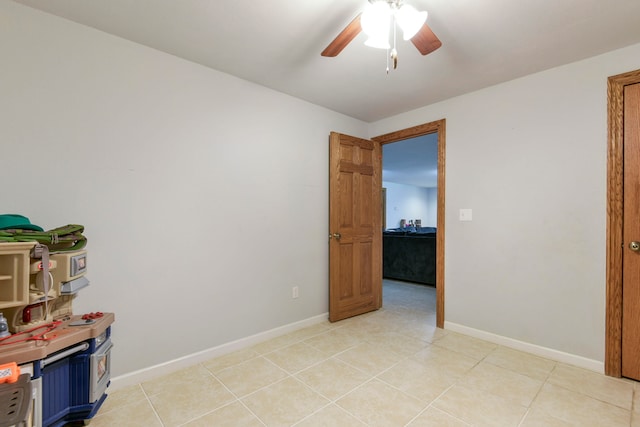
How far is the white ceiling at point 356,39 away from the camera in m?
1.72

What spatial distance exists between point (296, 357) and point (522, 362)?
71.5 inches

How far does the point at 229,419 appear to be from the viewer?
166 cm

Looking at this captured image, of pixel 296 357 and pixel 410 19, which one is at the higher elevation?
pixel 410 19

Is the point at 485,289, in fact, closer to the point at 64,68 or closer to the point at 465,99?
the point at 465,99

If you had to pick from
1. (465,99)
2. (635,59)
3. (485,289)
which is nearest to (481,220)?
(485,289)

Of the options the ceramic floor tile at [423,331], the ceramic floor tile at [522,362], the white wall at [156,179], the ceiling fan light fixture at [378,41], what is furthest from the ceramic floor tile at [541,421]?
the ceiling fan light fixture at [378,41]

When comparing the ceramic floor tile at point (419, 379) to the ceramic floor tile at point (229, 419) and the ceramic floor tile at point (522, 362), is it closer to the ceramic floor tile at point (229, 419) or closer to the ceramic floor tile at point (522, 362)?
the ceramic floor tile at point (522, 362)

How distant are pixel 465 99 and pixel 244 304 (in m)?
2.93

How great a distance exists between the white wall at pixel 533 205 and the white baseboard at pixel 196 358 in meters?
1.71

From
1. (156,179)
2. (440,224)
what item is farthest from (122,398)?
(440,224)

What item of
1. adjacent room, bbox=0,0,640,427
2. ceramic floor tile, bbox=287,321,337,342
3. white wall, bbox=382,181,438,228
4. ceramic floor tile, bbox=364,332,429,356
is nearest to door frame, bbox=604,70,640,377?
adjacent room, bbox=0,0,640,427

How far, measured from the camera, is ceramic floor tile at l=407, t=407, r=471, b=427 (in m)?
1.60

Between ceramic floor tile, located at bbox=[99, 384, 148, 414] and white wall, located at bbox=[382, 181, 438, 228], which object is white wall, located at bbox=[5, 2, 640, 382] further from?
white wall, located at bbox=[382, 181, 438, 228]

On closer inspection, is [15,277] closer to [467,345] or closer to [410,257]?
[467,345]
